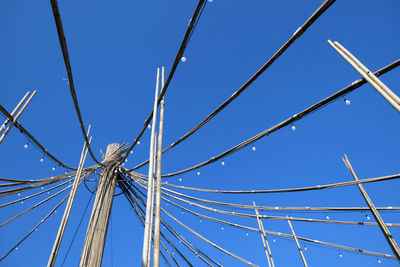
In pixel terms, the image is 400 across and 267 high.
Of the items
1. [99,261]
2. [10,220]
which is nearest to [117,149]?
[99,261]

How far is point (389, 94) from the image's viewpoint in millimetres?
2129

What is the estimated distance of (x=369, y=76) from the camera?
2.39 m

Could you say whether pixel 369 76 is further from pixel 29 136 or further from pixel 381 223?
pixel 29 136

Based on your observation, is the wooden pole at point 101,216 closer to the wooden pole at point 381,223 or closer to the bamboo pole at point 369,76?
the bamboo pole at point 369,76

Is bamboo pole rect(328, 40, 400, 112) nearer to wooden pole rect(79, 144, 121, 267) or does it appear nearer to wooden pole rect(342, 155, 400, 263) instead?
wooden pole rect(342, 155, 400, 263)

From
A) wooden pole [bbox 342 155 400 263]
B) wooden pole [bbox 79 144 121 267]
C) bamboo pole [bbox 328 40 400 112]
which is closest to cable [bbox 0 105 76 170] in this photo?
wooden pole [bbox 79 144 121 267]

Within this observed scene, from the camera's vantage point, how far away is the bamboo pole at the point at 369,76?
6.82 ft

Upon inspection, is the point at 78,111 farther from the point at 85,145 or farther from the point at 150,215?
the point at 150,215

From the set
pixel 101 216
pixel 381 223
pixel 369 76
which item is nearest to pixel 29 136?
pixel 101 216

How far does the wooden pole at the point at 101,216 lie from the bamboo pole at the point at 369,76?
619 cm

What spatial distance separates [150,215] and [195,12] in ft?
6.89

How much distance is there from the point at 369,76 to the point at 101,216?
6398 millimetres

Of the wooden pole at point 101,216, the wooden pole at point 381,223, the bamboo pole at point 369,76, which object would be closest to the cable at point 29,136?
the wooden pole at point 101,216

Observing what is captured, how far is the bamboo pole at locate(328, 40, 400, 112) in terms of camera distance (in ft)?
6.82
